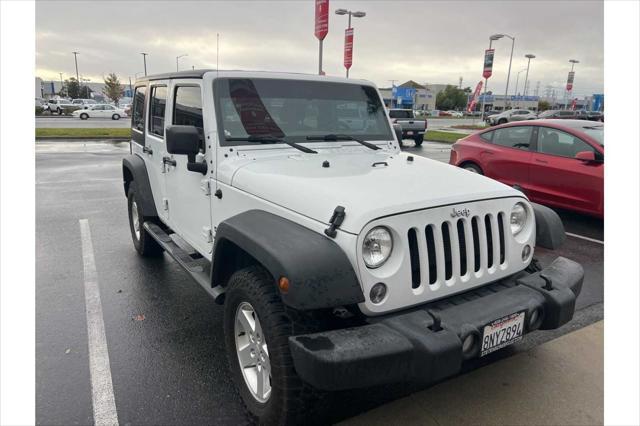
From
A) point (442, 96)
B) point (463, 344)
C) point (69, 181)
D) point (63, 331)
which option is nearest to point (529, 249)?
point (463, 344)

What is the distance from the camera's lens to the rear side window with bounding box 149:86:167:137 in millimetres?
4490

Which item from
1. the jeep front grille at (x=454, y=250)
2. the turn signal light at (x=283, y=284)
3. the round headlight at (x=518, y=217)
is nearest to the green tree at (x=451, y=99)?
the round headlight at (x=518, y=217)

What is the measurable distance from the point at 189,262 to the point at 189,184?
0.65m

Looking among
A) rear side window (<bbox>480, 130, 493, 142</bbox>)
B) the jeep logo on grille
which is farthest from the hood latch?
rear side window (<bbox>480, 130, 493, 142</bbox>)

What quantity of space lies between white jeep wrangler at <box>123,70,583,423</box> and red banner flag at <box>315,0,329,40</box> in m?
11.7

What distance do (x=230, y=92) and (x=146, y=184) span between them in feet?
6.61

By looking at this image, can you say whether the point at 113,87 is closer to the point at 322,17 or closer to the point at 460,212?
the point at 322,17

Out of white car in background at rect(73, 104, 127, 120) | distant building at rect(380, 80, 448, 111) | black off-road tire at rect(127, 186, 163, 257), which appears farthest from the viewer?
distant building at rect(380, 80, 448, 111)

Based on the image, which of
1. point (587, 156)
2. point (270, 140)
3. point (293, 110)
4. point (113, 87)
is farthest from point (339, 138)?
point (113, 87)

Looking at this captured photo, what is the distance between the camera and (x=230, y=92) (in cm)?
351

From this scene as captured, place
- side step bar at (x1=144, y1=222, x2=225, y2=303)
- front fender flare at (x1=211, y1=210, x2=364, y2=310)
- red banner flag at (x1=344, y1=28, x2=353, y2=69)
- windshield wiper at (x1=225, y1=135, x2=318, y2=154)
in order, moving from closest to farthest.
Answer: front fender flare at (x1=211, y1=210, x2=364, y2=310)
side step bar at (x1=144, y1=222, x2=225, y2=303)
windshield wiper at (x1=225, y1=135, x2=318, y2=154)
red banner flag at (x1=344, y1=28, x2=353, y2=69)

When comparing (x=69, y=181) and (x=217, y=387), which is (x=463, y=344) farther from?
(x=69, y=181)

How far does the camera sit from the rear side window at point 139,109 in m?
5.21

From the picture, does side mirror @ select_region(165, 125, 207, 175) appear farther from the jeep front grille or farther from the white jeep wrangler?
the jeep front grille
